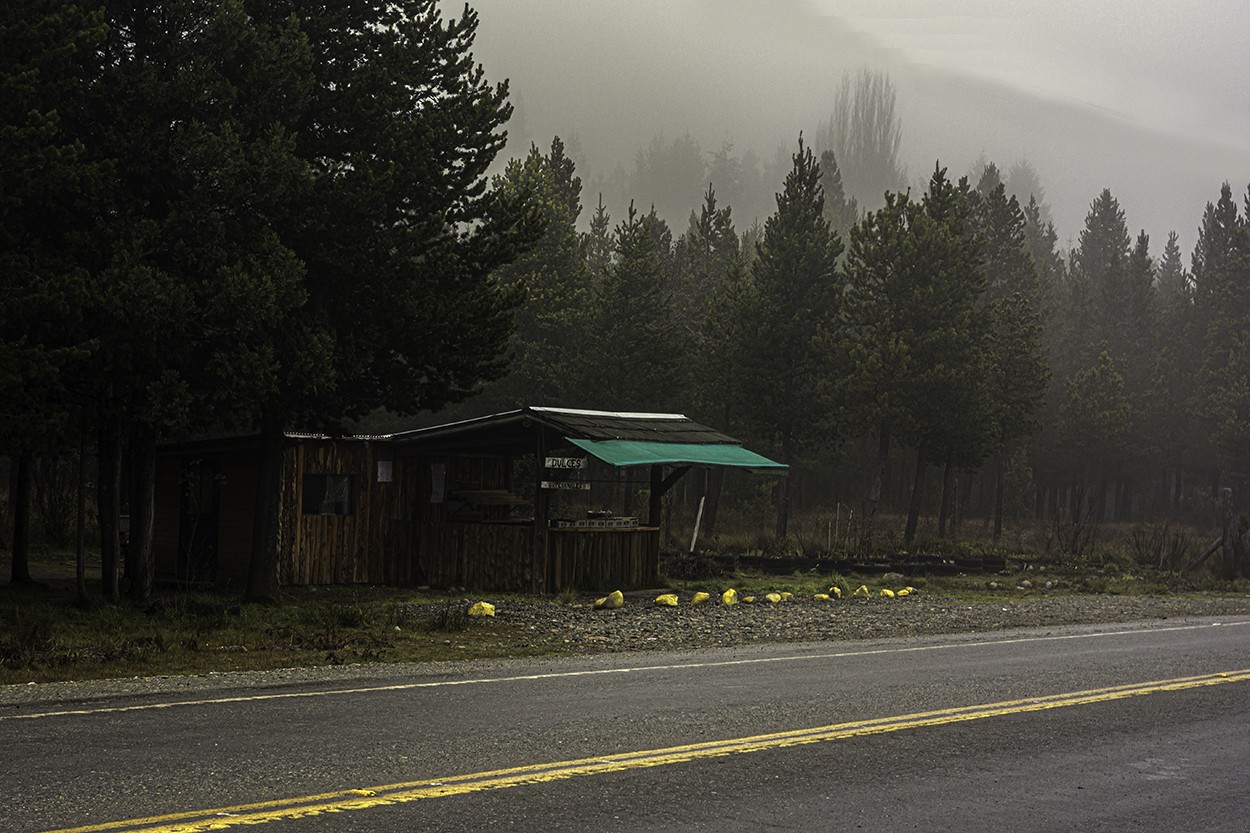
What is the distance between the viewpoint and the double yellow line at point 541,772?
634cm

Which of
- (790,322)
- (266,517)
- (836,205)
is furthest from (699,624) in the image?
(836,205)

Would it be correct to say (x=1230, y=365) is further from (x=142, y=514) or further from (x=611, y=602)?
(x=142, y=514)

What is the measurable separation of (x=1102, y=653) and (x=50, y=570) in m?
22.2

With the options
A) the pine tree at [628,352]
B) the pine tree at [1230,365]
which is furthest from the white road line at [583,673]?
the pine tree at [1230,365]

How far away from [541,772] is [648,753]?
0.95 m

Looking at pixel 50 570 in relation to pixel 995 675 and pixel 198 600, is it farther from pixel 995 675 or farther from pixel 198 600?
pixel 995 675

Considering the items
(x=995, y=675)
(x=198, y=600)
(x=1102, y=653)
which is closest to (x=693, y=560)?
(x=198, y=600)

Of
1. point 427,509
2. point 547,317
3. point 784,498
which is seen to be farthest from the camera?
point 547,317

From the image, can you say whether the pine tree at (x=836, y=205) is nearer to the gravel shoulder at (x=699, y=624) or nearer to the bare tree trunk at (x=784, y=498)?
the bare tree trunk at (x=784, y=498)

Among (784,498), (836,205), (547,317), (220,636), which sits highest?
(836,205)

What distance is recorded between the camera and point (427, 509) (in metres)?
27.4

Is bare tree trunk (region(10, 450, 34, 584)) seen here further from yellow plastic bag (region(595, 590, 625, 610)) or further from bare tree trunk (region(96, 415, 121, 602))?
yellow plastic bag (region(595, 590, 625, 610))

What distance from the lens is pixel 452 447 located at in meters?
27.2

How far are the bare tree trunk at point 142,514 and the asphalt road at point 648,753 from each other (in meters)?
9.80
